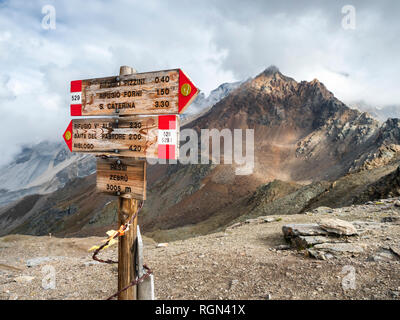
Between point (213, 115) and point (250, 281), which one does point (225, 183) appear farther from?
point (213, 115)

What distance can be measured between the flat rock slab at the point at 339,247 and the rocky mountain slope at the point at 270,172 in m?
9.55

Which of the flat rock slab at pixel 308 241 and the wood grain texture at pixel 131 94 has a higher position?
the wood grain texture at pixel 131 94

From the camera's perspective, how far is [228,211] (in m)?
23.7

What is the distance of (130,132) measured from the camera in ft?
9.83

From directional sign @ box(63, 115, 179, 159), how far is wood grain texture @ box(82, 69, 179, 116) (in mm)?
112

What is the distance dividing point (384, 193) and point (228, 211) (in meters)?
13.2

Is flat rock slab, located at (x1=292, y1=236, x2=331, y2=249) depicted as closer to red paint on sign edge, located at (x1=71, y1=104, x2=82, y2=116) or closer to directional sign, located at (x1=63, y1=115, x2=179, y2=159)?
directional sign, located at (x1=63, y1=115, x2=179, y2=159)

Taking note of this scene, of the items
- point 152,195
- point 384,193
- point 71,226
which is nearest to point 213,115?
point 152,195

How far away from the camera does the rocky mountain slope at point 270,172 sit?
1956 cm

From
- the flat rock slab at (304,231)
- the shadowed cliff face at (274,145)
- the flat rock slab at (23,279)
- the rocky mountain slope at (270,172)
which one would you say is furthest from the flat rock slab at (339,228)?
the shadowed cliff face at (274,145)

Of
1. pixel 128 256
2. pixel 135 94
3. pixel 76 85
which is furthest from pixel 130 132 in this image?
pixel 128 256

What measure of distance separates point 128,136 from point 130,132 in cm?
6

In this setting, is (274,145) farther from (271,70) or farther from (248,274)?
(248,274)

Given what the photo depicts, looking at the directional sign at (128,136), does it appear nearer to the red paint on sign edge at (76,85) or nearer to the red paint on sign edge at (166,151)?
the red paint on sign edge at (166,151)
